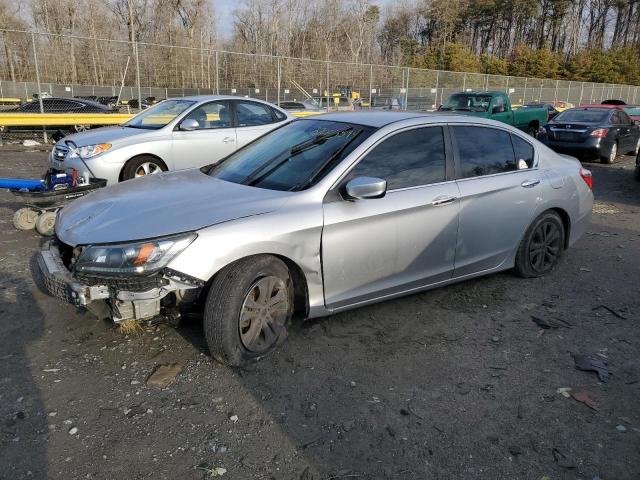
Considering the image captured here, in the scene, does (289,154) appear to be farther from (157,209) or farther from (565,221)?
(565,221)

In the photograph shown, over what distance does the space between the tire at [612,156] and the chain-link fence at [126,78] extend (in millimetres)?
10546

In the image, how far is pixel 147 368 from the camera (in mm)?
3414

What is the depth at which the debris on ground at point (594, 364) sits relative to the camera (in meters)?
3.47

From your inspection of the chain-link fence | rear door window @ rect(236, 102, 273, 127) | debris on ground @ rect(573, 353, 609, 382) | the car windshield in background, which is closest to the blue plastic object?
rear door window @ rect(236, 102, 273, 127)

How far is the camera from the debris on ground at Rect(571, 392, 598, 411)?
3113 mm

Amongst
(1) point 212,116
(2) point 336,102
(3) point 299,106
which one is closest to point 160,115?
(1) point 212,116

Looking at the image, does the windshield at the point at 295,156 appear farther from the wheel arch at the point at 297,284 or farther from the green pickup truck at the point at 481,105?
the green pickup truck at the point at 481,105

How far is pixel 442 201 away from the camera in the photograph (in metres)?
4.09

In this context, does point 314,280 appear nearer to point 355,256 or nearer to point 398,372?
point 355,256

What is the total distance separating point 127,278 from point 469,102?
13.5 metres

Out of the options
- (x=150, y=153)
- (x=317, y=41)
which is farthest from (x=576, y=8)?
(x=150, y=153)

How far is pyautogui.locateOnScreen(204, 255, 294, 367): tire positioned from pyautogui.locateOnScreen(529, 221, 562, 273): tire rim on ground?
8.79 feet

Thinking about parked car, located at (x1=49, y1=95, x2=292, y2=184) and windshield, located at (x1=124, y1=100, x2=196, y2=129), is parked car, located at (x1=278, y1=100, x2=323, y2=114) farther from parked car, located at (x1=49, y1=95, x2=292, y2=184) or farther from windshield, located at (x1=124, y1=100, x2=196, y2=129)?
windshield, located at (x1=124, y1=100, x2=196, y2=129)

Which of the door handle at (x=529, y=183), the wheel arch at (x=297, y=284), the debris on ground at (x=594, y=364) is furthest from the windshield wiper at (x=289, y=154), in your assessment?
the debris on ground at (x=594, y=364)
